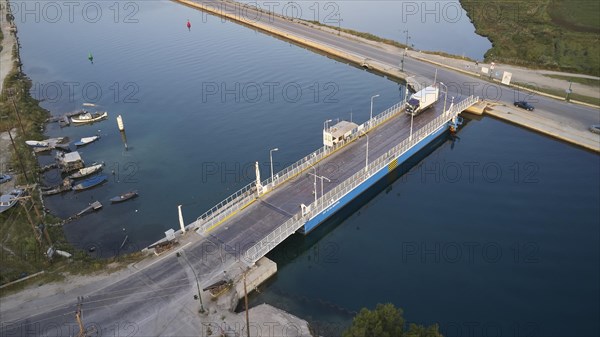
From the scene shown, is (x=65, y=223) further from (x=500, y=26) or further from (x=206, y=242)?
(x=500, y=26)

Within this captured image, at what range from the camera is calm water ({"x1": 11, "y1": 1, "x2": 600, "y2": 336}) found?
47.9m

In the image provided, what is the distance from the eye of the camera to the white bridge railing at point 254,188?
54375 mm

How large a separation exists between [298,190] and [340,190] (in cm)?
559

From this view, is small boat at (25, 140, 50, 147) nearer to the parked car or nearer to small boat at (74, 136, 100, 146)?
small boat at (74, 136, 100, 146)

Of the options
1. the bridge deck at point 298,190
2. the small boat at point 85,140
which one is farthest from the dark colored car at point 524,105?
the small boat at point 85,140

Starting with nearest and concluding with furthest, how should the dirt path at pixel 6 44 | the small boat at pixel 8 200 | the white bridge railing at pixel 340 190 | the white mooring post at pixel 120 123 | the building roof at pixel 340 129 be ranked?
the white bridge railing at pixel 340 190 < the small boat at pixel 8 200 < the building roof at pixel 340 129 < the white mooring post at pixel 120 123 < the dirt path at pixel 6 44

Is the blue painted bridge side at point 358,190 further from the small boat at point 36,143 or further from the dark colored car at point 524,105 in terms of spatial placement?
the small boat at point 36,143

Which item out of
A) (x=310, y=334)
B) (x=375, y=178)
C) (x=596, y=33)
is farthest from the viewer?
(x=596, y=33)

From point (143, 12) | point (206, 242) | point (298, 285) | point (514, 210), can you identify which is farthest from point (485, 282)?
point (143, 12)

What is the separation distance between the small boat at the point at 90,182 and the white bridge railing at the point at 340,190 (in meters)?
32.8

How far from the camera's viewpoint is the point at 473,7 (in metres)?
153

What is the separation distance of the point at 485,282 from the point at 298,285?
2051 cm

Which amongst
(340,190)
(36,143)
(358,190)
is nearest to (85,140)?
(36,143)

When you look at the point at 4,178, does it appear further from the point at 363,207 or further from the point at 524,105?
the point at 524,105
